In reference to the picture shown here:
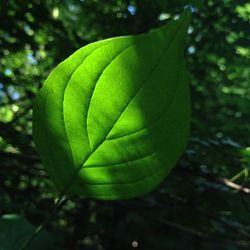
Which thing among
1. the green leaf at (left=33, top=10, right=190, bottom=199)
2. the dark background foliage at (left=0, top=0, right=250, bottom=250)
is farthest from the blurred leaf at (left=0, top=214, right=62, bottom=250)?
the green leaf at (left=33, top=10, right=190, bottom=199)

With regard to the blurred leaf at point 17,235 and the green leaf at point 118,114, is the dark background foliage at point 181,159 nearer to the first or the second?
the blurred leaf at point 17,235

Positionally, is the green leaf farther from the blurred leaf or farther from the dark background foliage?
the dark background foliage

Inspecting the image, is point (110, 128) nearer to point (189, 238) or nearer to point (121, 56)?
point (121, 56)

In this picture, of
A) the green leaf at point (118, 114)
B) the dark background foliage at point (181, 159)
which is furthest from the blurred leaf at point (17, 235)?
the green leaf at point (118, 114)

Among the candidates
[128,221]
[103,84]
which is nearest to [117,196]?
[103,84]

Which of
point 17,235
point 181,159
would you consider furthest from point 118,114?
point 181,159

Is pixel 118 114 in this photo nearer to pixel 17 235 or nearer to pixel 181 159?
pixel 17 235
